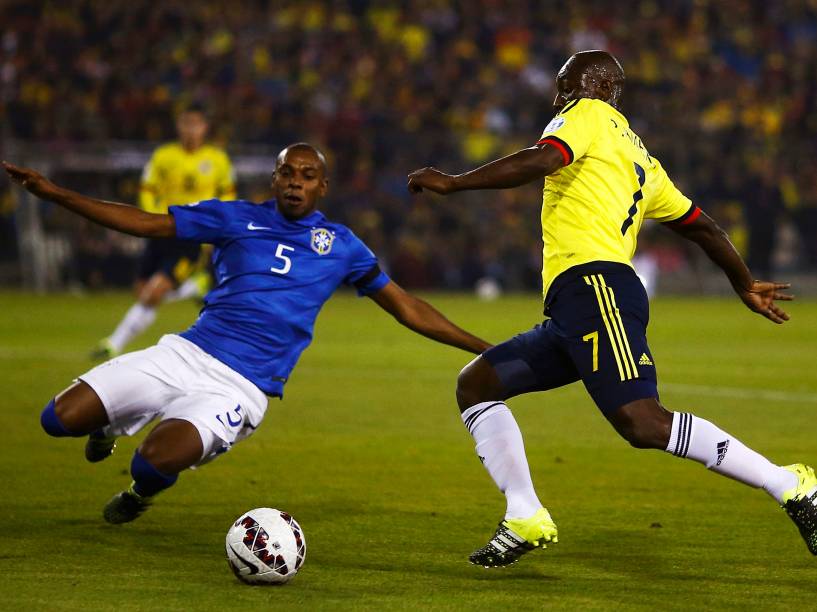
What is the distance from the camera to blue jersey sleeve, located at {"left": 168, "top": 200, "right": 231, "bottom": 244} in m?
6.86

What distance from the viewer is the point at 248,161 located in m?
27.6

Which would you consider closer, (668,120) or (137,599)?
(137,599)

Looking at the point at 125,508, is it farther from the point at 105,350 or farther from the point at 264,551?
the point at 105,350

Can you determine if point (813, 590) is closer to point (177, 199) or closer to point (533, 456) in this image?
point (533, 456)

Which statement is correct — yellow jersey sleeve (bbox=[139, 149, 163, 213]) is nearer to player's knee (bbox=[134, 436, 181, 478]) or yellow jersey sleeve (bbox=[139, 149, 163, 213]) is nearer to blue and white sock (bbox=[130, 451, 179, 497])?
blue and white sock (bbox=[130, 451, 179, 497])

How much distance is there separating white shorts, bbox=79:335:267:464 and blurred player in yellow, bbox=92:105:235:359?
316 inches

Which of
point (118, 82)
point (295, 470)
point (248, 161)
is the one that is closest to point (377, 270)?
point (295, 470)

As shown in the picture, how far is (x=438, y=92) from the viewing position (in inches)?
1188

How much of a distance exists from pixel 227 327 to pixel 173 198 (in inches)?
372

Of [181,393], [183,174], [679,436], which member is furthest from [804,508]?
[183,174]

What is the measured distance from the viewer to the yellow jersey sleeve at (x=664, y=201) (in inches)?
255

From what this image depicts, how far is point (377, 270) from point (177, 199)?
9.23 metres

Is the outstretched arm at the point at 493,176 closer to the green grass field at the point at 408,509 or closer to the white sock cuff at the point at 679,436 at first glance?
the white sock cuff at the point at 679,436

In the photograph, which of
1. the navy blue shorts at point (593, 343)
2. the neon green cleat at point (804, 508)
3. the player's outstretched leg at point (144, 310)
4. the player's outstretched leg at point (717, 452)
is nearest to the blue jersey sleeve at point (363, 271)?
the navy blue shorts at point (593, 343)
